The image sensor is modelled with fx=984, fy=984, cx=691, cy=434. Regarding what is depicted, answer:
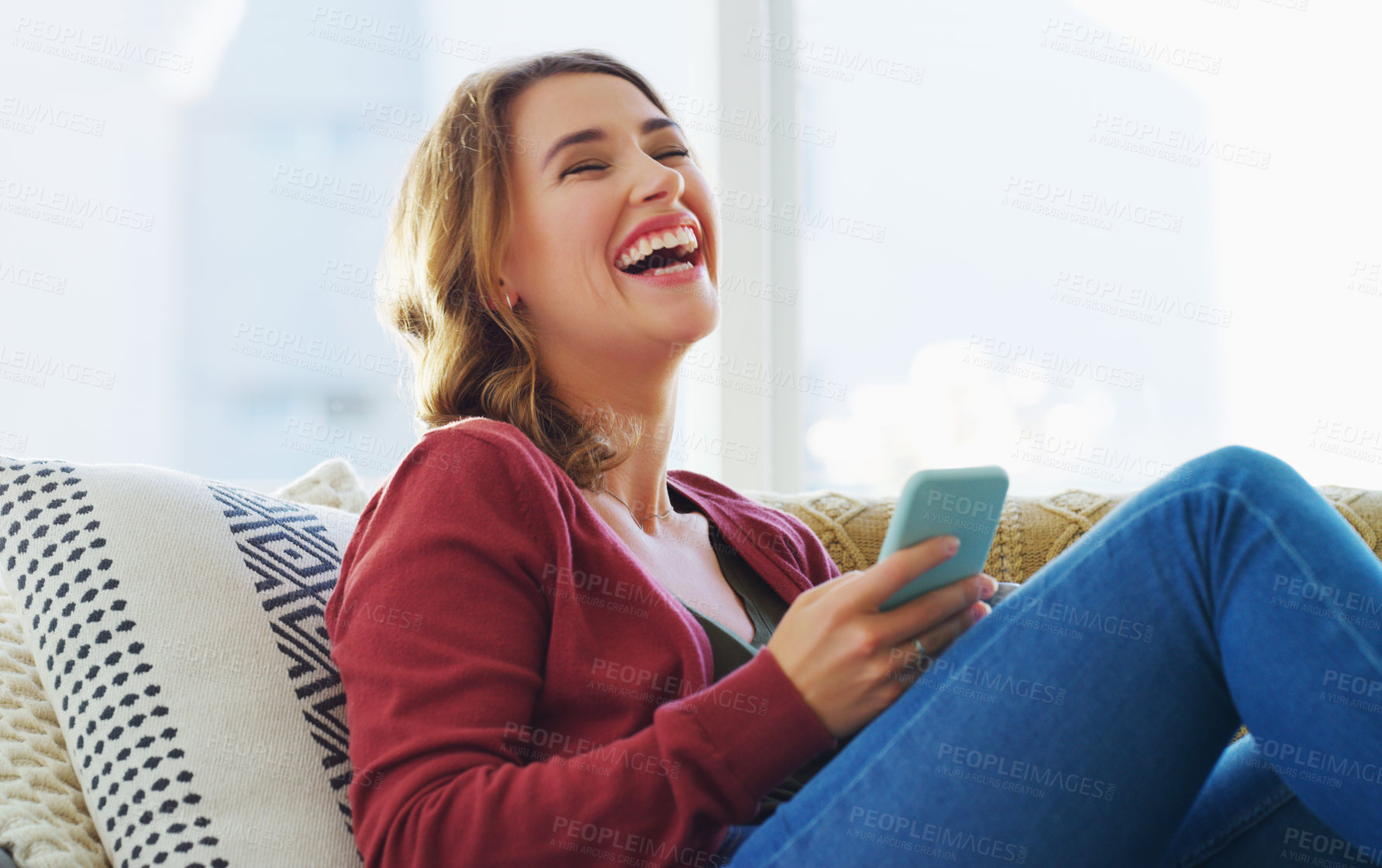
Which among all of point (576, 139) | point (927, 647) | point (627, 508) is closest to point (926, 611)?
point (927, 647)

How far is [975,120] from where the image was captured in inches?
94.5

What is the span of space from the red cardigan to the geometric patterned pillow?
0.06m

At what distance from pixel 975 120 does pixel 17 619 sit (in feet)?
7.21

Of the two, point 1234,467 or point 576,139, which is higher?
point 576,139

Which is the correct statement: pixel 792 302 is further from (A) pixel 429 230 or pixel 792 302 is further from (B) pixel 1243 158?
(A) pixel 429 230

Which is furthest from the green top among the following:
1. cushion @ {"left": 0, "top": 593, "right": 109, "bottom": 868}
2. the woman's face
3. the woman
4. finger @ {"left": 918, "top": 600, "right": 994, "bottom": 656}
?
cushion @ {"left": 0, "top": 593, "right": 109, "bottom": 868}

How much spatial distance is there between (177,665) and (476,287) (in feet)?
1.67

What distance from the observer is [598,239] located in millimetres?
1089

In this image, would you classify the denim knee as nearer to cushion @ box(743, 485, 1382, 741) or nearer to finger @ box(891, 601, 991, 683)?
finger @ box(891, 601, 991, 683)

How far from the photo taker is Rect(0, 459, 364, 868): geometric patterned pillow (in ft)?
2.42

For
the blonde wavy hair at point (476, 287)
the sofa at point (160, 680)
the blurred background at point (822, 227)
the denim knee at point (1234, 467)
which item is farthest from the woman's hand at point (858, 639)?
the blurred background at point (822, 227)

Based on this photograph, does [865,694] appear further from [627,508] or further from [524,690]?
[627,508]

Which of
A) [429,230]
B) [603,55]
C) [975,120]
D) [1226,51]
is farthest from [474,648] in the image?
[1226,51]

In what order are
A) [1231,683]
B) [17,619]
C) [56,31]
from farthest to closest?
[56,31]
[17,619]
[1231,683]
